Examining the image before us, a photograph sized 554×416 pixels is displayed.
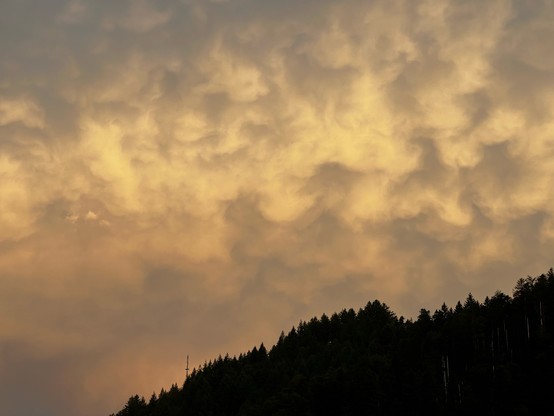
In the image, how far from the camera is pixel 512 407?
19638cm

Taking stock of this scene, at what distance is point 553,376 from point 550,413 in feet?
39.1

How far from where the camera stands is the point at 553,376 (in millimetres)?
199750

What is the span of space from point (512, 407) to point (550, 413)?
371 inches

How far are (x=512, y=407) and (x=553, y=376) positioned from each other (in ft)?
46.3

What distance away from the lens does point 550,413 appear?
19112 centimetres
